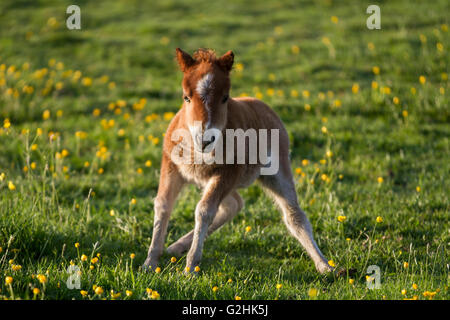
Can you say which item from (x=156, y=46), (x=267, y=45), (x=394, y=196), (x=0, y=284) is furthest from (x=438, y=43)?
(x=0, y=284)

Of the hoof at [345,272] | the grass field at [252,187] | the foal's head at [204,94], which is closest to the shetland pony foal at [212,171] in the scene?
the foal's head at [204,94]

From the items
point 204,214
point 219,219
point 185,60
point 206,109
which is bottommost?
point 219,219

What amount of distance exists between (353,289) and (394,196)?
2.29 m

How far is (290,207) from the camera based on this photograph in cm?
477

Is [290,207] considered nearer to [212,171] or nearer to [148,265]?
[212,171]

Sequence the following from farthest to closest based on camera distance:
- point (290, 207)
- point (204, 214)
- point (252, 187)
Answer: point (252, 187) < point (290, 207) < point (204, 214)

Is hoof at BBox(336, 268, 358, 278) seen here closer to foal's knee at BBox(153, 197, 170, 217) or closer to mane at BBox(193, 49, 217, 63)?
foal's knee at BBox(153, 197, 170, 217)

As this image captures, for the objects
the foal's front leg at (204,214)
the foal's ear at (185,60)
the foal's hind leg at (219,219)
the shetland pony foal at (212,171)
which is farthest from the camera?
the foal's hind leg at (219,219)

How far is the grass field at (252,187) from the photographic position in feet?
13.9

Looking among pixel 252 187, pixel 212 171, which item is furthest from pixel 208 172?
pixel 252 187

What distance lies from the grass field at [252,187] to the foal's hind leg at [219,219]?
0.64 ft

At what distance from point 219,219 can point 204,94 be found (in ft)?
5.57

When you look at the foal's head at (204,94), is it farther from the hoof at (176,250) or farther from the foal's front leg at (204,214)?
the hoof at (176,250)

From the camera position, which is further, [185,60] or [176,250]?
[176,250]
